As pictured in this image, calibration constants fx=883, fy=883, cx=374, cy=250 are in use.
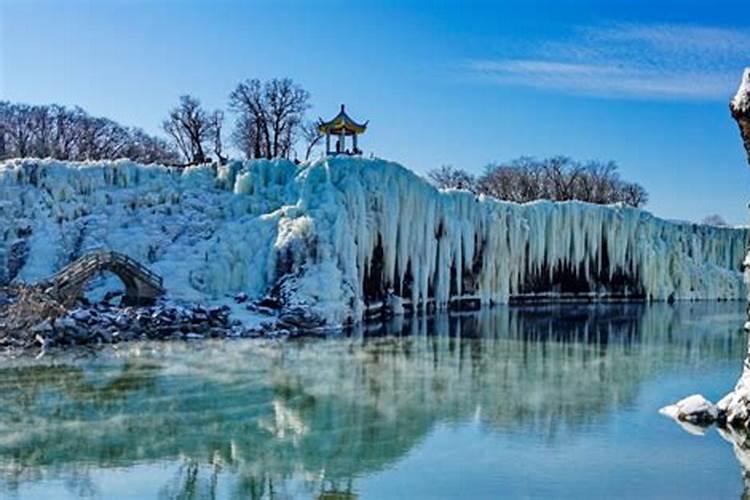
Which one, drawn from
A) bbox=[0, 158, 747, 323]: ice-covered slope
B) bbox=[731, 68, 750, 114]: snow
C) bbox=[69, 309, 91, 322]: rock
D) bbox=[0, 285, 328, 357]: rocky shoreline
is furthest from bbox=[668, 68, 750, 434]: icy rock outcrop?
bbox=[69, 309, 91, 322]: rock

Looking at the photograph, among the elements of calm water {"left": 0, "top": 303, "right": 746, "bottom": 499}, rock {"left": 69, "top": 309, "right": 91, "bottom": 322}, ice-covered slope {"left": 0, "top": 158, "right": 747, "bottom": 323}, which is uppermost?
ice-covered slope {"left": 0, "top": 158, "right": 747, "bottom": 323}

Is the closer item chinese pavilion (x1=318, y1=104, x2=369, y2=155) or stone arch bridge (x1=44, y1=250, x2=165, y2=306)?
stone arch bridge (x1=44, y1=250, x2=165, y2=306)

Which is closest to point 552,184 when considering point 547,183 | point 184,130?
point 547,183

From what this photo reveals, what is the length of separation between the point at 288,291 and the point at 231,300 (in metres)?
1.61

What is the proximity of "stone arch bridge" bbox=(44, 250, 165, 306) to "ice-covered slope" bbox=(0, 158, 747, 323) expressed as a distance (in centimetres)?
76

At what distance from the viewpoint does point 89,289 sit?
24578 mm

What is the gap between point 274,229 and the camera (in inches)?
1029

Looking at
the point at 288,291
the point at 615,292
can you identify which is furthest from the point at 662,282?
the point at 288,291

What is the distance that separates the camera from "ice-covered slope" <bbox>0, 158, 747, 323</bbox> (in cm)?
2509

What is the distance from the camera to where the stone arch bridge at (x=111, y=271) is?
2162 cm

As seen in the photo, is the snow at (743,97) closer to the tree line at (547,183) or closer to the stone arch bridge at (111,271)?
the stone arch bridge at (111,271)

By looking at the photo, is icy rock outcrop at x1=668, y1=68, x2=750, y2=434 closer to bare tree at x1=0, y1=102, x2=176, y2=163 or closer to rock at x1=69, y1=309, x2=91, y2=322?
rock at x1=69, y1=309, x2=91, y2=322

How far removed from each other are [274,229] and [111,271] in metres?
4.91

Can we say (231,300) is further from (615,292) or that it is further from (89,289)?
(615,292)
